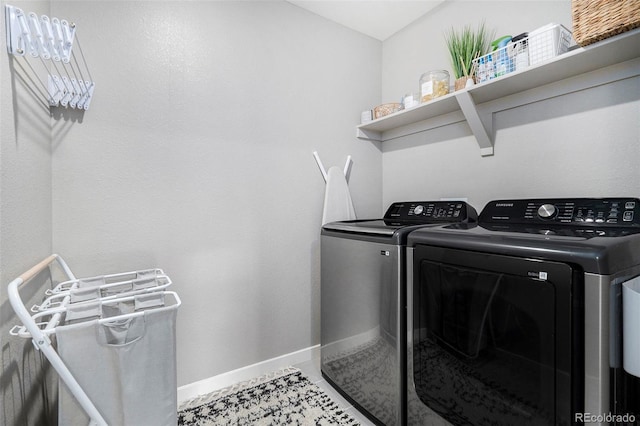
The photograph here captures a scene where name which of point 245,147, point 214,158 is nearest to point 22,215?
point 214,158

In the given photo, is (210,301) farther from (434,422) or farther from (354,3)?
(354,3)

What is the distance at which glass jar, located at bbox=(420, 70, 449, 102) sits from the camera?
184 cm

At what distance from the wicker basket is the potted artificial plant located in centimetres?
52

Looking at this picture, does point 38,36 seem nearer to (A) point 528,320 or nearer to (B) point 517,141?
(A) point 528,320

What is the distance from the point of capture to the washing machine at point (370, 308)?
141cm

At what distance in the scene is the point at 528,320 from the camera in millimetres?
960

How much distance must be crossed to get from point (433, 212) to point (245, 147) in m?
1.27

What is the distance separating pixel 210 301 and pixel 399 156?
5.83 ft

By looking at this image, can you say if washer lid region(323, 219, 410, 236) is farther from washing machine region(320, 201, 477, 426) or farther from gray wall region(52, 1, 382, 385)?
gray wall region(52, 1, 382, 385)

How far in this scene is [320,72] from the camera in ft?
7.39

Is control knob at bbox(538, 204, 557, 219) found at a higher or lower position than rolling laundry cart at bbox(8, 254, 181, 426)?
higher

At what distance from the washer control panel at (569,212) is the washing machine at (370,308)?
0.67ft

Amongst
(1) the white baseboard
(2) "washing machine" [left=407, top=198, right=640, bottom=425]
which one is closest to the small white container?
Answer: (2) "washing machine" [left=407, top=198, right=640, bottom=425]

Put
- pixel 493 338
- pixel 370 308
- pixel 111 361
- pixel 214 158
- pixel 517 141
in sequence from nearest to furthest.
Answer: pixel 111 361 < pixel 493 338 < pixel 370 308 < pixel 517 141 < pixel 214 158
